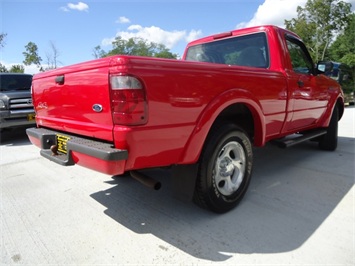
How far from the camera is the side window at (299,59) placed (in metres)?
3.73

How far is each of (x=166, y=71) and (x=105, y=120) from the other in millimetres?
584

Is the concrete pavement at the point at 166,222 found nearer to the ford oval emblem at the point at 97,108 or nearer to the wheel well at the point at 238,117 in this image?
the wheel well at the point at 238,117

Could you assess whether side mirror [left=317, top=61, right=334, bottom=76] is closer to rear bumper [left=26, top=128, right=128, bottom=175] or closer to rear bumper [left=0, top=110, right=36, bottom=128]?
rear bumper [left=26, top=128, right=128, bottom=175]

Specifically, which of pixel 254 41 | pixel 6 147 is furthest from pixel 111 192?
pixel 6 147

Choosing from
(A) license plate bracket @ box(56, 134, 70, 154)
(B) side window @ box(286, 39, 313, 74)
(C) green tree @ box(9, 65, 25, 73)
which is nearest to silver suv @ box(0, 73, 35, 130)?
(A) license plate bracket @ box(56, 134, 70, 154)

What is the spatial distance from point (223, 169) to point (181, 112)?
0.94 m

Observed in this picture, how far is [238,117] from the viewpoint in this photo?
117 inches

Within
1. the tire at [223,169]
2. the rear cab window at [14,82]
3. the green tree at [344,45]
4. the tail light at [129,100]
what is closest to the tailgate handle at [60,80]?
the tail light at [129,100]

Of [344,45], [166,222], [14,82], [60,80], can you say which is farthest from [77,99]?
[344,45]

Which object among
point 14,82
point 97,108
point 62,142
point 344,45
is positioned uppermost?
point 344,45

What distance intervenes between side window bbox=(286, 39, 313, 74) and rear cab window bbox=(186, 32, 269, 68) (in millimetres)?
465

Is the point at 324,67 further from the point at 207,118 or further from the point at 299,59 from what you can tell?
the point at 207,118

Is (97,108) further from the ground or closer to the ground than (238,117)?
further from the ground

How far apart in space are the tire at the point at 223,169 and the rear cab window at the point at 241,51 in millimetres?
1248
